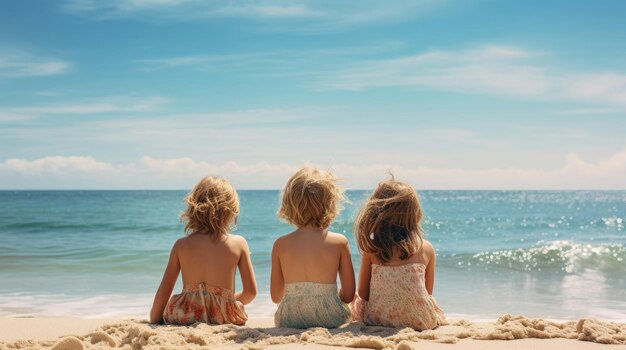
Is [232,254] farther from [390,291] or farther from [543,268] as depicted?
[543,268]

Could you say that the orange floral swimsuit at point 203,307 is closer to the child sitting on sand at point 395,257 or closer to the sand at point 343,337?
the sand at point 343,337

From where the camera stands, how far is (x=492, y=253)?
12.6 metres

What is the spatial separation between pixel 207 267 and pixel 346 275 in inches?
38.6

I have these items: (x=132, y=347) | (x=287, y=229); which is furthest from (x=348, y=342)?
(x=287, y=229)

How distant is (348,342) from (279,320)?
0.84 m

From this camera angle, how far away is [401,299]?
4.25 metres

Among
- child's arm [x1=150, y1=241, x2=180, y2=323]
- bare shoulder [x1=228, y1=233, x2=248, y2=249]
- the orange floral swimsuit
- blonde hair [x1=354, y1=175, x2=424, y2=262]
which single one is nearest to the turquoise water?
blonde hair [x1=354, y1=175, x2=424, y2=262]

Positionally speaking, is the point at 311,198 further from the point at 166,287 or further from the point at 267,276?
the point at 267,276

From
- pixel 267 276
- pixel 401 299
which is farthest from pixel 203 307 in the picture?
pixel 267 276

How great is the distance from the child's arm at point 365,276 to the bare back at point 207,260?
2.95 ft

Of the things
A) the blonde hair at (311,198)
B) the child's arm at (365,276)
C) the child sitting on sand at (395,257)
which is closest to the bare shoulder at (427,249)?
the child sitting on sand at (395,257)

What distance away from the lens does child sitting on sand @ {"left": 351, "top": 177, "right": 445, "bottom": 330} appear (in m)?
4.24

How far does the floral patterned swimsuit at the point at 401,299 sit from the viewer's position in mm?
4230

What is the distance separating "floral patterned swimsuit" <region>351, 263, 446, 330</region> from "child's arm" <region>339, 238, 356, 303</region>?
0.51 ft
